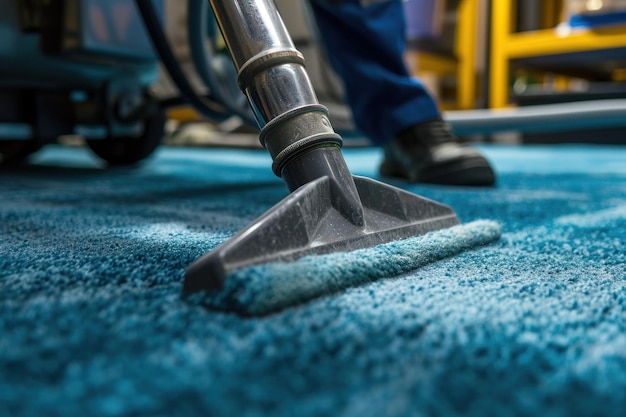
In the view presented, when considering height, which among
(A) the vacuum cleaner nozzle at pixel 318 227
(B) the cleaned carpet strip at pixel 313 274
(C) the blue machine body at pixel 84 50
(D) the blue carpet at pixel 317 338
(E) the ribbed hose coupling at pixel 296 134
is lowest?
(D) the blue carpet at pixel 317 338

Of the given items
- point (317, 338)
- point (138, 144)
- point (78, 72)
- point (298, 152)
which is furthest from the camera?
point (138, 144)

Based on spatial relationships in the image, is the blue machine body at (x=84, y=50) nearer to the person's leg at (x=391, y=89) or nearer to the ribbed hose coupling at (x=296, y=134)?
the person's leg at (x=391, y=89)

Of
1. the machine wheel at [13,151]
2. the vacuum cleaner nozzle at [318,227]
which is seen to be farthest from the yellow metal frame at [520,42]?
the vacuum cleaner nozzle at [318,227]

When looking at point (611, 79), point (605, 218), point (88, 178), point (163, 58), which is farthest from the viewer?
point (611, 79)

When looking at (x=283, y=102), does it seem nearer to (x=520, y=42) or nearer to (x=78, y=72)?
(x=78, y=72)

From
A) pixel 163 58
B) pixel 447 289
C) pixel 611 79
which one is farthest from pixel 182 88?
pixel 611 79

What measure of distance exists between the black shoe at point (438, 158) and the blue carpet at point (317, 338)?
428 mm

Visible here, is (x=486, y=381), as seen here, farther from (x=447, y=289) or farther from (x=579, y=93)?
(x=579, y=93)

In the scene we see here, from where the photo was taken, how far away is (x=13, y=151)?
56.8 inches

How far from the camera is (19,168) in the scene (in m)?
1.36

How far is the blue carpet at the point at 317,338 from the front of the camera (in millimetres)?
218

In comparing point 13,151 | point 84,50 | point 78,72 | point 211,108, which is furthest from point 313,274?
point 13,151

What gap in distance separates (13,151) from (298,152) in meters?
1.32

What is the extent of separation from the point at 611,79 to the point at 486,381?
4409mm
